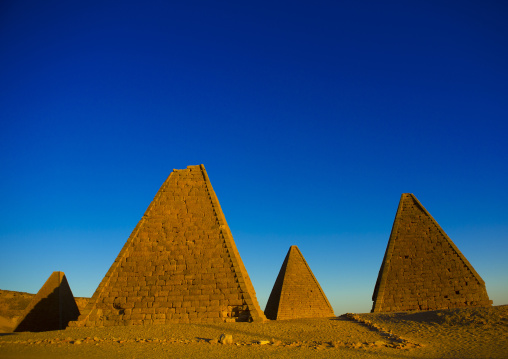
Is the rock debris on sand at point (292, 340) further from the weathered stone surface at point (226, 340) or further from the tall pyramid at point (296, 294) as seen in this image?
the tall pyramid at point (296, 294)

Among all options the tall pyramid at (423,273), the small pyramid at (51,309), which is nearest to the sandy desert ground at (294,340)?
the tall pyramid at (423,273)

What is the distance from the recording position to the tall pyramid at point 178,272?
32.8 ft

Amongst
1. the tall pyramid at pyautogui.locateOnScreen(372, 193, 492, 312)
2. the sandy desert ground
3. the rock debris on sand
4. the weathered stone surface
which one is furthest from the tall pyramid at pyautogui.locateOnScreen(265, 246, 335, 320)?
the weathered stone surface

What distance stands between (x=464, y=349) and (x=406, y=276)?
6961 mm

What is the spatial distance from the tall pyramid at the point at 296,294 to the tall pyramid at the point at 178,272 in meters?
7.86

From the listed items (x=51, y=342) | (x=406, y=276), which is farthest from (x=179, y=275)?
(x=406, y=276)

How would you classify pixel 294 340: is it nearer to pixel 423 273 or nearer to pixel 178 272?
pixel 178 272

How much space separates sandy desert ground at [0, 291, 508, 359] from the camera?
6930 millimetres

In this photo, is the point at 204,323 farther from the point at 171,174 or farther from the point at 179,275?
the point at 171,174

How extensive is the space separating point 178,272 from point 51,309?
912 cm

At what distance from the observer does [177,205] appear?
1206cm

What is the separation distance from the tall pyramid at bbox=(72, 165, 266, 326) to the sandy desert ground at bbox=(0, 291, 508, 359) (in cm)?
59

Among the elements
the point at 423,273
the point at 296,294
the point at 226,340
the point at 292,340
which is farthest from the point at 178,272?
the point at 296,294

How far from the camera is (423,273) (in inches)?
548
